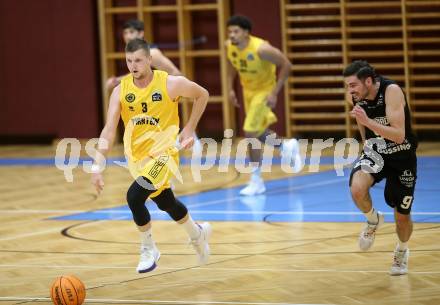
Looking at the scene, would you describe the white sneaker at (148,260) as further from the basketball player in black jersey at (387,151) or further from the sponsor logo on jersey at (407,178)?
the sponsor logo on jersey at (407,178)

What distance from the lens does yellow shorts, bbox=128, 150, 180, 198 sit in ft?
25.9

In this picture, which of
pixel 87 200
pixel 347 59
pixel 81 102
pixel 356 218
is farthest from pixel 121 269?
pixel 81 102

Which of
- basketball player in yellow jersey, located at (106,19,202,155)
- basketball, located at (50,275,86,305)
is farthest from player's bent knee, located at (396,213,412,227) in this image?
basketball player in yellow jersey, located at (106,19,202,155)

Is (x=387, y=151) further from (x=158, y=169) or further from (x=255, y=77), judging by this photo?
(x=255, y=77)

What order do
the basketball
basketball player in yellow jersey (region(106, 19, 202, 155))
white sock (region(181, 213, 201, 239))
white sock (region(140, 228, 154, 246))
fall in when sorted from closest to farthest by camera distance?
the basketball < white sock (region(140, 228, 154, 246)) < white sock (region(181, 213, 201, 239)) < basketball player in yellow jersey (region(106, 19, 202, 155))

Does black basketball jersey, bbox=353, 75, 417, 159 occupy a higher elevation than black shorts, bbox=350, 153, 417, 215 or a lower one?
higher

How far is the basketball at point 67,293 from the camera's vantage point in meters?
6.96

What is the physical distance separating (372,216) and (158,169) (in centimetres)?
175

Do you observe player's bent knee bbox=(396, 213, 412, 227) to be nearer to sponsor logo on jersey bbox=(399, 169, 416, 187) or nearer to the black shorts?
the black shorts

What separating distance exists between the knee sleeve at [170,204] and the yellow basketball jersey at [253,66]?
5036mm

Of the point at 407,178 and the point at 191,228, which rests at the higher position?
the point at 407,178

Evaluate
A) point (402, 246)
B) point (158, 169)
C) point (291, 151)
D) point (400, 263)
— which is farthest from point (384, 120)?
point (291, 151)

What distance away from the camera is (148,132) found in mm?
8094

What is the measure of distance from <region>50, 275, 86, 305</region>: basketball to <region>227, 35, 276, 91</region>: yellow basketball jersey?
6.37m
